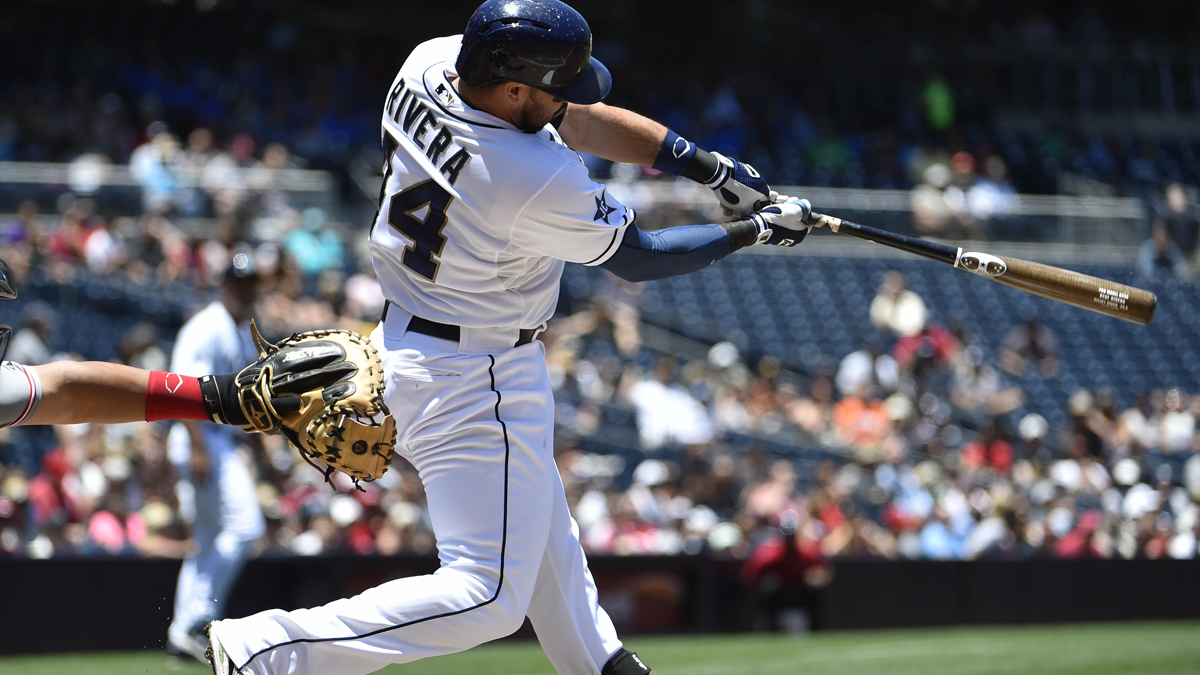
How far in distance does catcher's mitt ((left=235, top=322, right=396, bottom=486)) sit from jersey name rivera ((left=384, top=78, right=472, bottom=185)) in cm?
53

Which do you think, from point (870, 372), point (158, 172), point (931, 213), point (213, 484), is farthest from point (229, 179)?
point (931, 213)

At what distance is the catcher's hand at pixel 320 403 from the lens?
332 centimetres

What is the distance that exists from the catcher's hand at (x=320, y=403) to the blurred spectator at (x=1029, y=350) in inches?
434

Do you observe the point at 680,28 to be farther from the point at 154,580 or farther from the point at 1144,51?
the point at 154,580

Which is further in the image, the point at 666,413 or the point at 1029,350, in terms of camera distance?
the point at 1029,350

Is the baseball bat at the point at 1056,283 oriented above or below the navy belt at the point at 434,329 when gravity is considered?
below

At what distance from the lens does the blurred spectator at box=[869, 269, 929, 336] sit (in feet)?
43.1

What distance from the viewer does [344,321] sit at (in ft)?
34.7

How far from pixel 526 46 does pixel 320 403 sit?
1038 millimetres

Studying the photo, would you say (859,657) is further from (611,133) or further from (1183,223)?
(1183,223)

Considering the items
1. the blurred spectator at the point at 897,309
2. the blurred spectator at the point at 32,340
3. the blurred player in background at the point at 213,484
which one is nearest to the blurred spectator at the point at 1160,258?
the blurred spectator at the point at 897,309

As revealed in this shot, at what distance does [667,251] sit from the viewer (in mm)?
3547

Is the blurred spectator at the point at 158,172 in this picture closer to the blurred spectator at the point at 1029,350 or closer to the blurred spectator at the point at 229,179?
the blurred spectator at the point at 229,179

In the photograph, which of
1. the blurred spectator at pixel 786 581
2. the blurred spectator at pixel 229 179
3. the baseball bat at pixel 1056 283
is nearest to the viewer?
the baseball bat at pixel 1056 283
